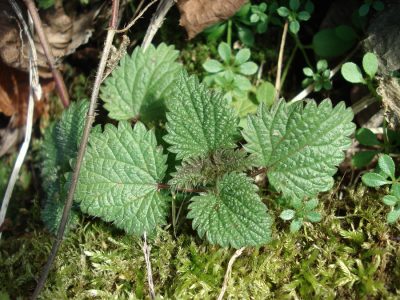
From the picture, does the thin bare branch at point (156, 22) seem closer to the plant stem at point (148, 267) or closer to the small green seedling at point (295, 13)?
the small green seedling at point (295, 13)

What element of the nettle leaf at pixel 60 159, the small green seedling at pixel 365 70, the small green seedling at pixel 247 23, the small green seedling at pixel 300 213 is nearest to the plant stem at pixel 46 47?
the nettle leaf at pixel 60 159

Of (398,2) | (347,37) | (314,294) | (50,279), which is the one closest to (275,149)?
(314,294)

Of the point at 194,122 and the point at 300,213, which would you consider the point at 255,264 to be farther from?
the point at 194,122

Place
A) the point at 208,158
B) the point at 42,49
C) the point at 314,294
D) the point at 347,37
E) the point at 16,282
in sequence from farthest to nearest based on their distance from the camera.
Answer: the point at 42,49 < the point at 347,37 < the point at 16,282 < the point at 208,158 < the point at 314,294

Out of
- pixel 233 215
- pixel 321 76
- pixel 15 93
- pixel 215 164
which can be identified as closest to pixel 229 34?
pixel 321 76

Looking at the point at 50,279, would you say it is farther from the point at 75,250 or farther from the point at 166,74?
the point at 166,74

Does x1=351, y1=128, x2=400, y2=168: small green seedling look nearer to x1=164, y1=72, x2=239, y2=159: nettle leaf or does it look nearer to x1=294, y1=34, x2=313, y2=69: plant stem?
x1=294, y1=34, x2=313, y2=69: plant stem
